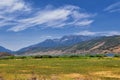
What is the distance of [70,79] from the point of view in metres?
55.7

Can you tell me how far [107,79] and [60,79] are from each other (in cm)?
895

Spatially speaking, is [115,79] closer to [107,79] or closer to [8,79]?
[107,79]

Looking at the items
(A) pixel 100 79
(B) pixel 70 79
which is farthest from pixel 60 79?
(A) pixel 100 79

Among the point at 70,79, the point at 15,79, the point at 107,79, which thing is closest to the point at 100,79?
the point at 107,79

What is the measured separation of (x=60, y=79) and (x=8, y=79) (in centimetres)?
898

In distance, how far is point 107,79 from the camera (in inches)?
2245

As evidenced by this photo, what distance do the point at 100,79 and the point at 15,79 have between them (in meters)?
15.2

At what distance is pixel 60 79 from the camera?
54469 millimetres

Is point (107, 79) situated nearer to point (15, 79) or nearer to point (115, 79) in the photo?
point (115, 79)

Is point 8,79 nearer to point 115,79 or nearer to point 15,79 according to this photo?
point 15,79

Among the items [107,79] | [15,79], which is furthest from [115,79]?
[15,79]

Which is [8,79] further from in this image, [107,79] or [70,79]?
[107,79]

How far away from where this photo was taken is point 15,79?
54.2m

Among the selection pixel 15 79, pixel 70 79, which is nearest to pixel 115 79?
pixel 70 79
